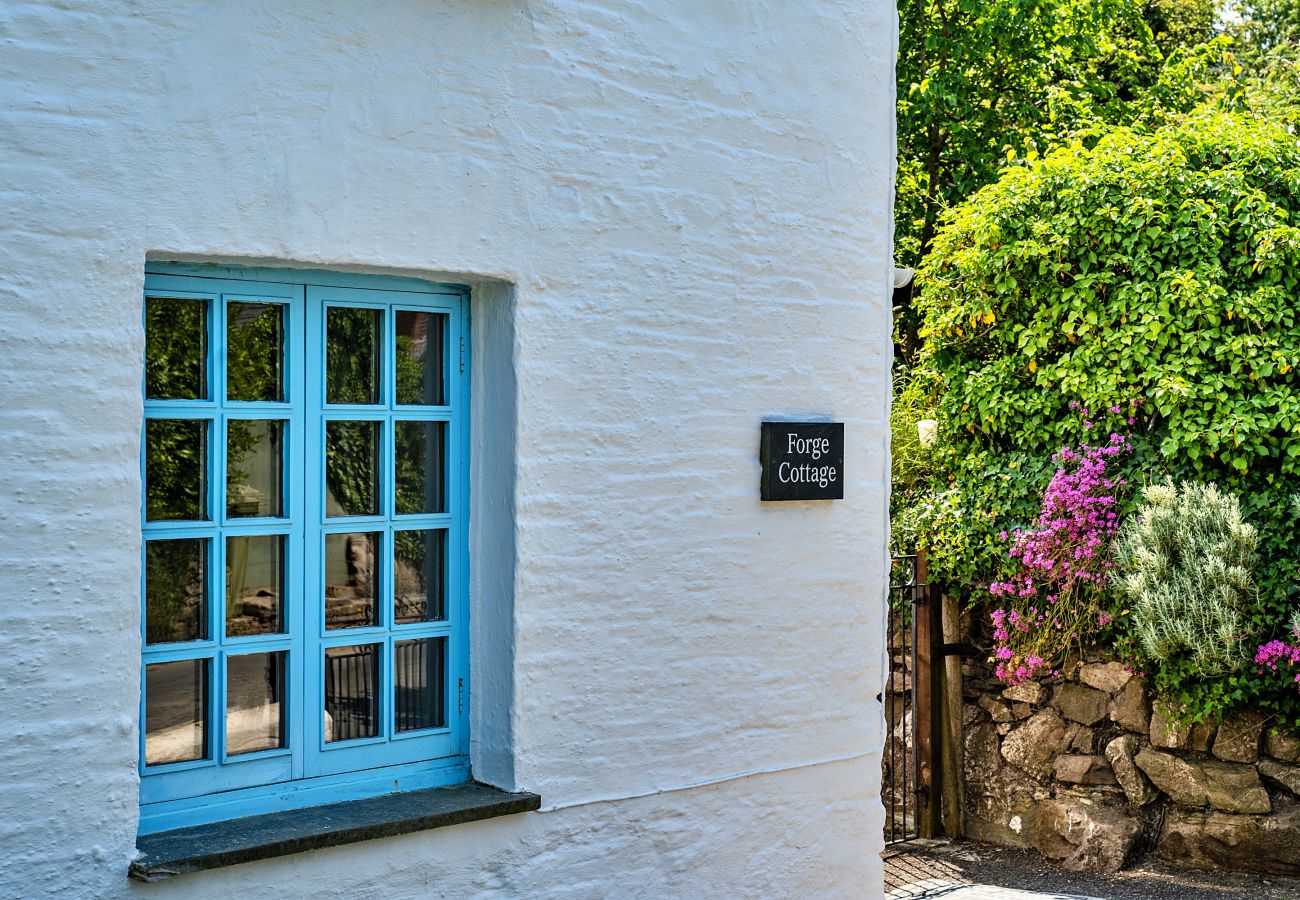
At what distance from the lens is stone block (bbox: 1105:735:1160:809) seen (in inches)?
273

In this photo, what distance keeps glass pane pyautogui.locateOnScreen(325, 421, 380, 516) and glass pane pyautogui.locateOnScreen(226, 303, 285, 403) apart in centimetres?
23

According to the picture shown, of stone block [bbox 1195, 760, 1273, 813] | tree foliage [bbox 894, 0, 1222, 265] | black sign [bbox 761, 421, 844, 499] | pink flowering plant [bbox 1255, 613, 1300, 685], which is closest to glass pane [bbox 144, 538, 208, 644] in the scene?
black sign [bbox 761, 421, 844, 499]

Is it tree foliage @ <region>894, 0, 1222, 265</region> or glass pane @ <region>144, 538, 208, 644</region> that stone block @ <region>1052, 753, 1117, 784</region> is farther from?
tree foliage @ <region>894, 0, 1222, 265</region>

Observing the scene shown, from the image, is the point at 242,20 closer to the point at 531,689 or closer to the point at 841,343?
the point at 531,689

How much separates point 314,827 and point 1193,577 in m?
4.68

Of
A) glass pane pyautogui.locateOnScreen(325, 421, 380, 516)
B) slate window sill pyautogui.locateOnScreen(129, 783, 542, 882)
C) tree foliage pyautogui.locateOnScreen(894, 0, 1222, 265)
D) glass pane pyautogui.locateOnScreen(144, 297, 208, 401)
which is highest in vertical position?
tree foliage pyautogui.locateOnScreen(894, 0, 1222, 265)

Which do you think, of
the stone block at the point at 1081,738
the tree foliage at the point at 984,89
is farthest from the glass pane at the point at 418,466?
the tree foliage at the point at 984,89

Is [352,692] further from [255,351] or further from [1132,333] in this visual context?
[1132,333]

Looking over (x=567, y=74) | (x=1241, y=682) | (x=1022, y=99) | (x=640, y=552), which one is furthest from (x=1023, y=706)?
(x=1022, y=99)

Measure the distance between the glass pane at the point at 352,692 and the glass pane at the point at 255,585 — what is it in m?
0.22

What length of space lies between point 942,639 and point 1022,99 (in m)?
7.10

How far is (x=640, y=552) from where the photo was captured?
177 inches

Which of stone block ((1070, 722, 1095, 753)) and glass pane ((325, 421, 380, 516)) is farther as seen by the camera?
stone block ((1070, 722, 1095, 753))

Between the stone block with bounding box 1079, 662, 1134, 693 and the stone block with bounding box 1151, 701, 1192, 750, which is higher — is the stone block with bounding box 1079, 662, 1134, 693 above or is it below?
above
